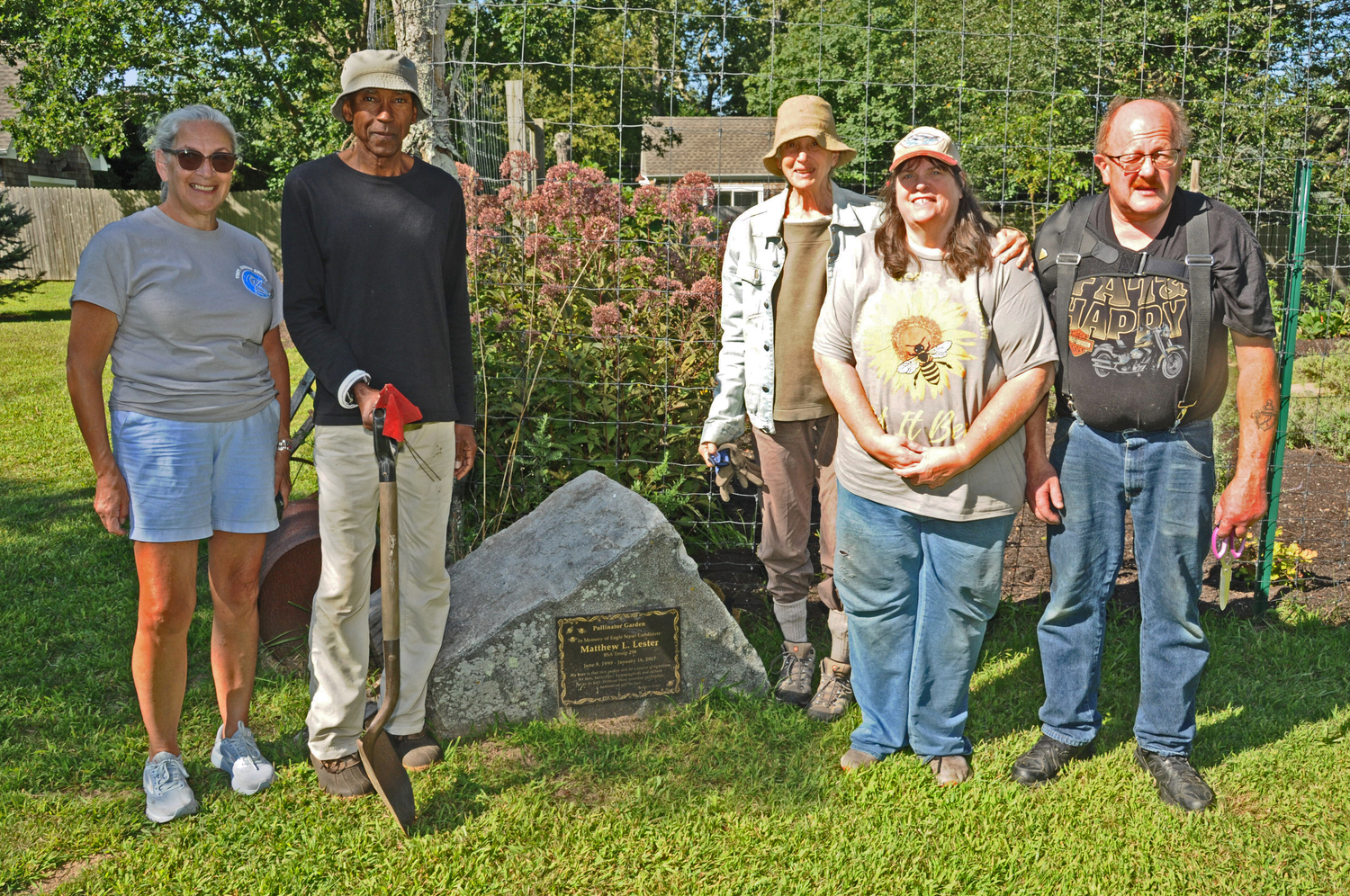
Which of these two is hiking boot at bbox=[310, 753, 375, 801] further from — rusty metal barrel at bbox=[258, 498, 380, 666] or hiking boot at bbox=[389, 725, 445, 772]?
rusty metal barrel at bbox=[258, 498, 380, 666]

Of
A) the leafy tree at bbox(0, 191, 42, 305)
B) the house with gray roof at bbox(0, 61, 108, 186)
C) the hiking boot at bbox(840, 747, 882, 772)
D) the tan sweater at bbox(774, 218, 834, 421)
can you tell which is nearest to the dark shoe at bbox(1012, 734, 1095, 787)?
the hiking boot at bbox(840, 747, 882, 772)

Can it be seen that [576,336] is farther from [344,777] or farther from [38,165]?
[38,165]

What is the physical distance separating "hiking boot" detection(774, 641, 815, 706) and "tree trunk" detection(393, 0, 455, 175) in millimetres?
2459

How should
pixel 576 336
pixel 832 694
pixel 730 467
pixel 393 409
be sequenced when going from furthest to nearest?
pixel 576 336 < pixel 730 467 < pixel 832 694 < pixel 393 409

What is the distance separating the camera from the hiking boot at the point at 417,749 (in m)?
3.26

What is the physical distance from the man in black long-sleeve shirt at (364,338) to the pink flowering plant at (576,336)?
1247mm

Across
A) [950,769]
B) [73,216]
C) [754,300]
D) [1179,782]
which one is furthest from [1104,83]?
[73,216]

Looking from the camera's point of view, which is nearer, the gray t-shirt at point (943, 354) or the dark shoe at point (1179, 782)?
the gray t-shirt at point (943, 354)

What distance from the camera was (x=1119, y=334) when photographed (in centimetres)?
292

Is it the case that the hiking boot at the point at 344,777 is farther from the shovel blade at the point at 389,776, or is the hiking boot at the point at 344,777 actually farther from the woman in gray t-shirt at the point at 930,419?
the woman in gray t-shirt at the point at 930,419

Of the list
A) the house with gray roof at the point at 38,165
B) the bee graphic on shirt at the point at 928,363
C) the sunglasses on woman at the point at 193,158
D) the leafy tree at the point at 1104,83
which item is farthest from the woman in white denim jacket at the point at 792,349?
the house with gray roof at the point at 38,165

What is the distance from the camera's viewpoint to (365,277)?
286 cm

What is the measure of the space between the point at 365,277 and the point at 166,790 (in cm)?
169

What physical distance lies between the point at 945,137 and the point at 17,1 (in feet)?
61.9
